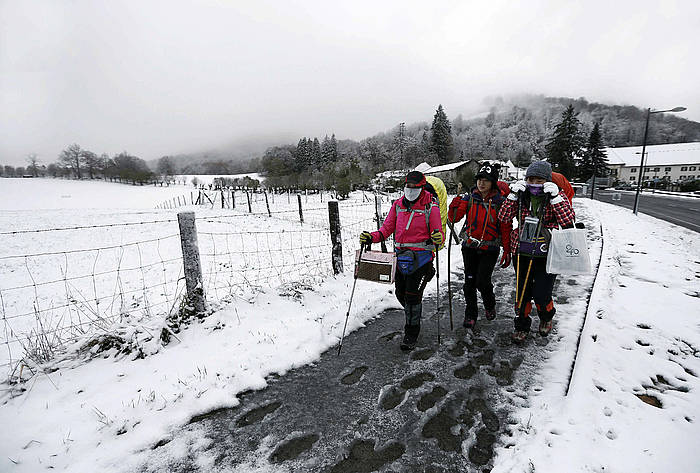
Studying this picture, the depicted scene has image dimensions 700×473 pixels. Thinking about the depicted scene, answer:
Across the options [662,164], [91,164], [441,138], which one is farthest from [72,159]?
[662,164]

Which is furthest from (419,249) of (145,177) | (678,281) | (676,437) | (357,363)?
(145,177)

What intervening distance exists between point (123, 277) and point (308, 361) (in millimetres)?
9528

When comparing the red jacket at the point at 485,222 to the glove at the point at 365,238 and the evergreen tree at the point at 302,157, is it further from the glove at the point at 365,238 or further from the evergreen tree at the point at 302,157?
the evergreen tree at the point at 302,157

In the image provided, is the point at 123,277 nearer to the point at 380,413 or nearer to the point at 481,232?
the point at 380,413

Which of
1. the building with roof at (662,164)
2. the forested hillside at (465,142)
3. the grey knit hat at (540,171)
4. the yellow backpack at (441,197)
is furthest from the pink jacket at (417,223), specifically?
the building with roof at (662,164)

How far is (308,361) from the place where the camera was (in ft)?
11.8

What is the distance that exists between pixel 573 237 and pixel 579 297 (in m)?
2.53

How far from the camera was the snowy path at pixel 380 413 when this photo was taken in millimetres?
2316

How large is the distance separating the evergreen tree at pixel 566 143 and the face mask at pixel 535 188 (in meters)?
44.6

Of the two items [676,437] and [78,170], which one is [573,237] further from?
[78,170]

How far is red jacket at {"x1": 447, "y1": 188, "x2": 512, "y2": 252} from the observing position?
3.94 m

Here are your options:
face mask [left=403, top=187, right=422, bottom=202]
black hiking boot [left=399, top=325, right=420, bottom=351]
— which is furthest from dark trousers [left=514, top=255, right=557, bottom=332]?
face mask [left=403, top=187, right=422, bottom=202]

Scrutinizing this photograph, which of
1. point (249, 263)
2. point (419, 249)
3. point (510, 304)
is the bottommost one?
point (249, 263)

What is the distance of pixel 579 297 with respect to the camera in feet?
17.1
